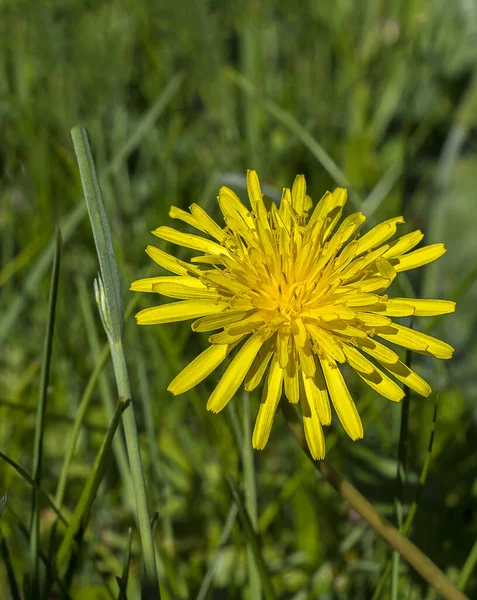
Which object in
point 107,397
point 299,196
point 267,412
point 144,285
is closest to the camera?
point 267,412

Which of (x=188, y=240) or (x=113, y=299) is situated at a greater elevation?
(x=188, y=240)

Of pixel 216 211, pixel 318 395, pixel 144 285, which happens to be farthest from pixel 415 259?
pixel 216 211

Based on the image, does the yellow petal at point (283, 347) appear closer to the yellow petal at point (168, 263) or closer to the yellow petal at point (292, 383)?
the yellow petal at point (292, 383)

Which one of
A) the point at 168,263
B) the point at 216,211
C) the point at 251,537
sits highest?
the point at 216,211

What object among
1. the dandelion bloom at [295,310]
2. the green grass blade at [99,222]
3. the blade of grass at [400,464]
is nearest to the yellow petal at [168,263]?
the dandelion bloom at [295,310]

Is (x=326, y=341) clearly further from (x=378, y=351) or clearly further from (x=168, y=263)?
(x=168, y=263)

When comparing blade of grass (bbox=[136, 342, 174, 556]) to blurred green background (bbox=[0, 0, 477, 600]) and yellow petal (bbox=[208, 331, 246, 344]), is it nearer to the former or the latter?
blurred green background (bbox=[0, 0, 477, 600])

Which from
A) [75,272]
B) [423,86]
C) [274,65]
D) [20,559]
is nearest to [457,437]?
[20,559]

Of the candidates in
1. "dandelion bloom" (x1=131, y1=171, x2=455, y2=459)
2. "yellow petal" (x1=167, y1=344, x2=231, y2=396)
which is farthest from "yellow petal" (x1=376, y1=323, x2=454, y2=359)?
"yellow petal" (x1=167, y1=344, x2=231, y2=396)
